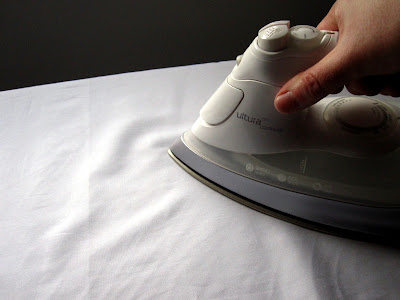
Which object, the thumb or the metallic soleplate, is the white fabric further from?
the thumb

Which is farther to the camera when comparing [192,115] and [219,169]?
[192,115]

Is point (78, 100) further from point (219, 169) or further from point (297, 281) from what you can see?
point (297, 281)

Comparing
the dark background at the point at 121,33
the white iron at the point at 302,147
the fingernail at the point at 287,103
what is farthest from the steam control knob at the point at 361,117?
the dark background at the point at 121,33

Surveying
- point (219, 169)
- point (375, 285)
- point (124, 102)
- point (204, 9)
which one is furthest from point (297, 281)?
point (204, 9)

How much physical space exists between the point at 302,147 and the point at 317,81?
141 millimetres

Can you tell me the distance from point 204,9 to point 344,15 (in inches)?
41.0

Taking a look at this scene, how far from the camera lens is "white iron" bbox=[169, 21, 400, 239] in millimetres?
667

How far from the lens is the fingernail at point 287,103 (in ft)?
2.10

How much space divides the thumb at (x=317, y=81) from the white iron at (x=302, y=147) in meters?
0.03

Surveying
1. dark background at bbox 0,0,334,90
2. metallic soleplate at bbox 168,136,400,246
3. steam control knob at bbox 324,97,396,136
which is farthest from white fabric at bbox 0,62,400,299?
dark background at bbox 0,0,334,90

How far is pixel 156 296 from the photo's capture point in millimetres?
608

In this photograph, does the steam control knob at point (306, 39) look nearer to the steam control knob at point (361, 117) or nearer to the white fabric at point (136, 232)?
the steam control knob at point (361, 117)

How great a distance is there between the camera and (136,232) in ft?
2.28

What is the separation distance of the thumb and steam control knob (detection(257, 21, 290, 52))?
0.18 feet
